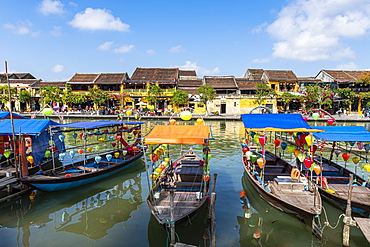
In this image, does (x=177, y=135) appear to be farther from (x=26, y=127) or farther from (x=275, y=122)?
(x=26, y=127)

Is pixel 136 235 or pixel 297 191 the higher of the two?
pixel 297 191

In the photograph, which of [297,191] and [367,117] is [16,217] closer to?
[297,191]

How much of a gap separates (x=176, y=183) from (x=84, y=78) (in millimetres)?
43769

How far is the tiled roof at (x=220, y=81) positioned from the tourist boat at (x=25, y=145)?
3576 centimetres

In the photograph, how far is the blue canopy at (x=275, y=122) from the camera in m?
10.6

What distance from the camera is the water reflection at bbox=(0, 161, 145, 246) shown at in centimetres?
893

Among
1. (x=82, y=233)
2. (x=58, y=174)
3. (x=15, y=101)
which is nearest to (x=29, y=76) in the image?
(x=15, y=101)

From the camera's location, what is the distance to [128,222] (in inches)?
364

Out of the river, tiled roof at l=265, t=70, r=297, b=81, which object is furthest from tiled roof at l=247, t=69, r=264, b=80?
the river

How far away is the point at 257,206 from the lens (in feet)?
34.5

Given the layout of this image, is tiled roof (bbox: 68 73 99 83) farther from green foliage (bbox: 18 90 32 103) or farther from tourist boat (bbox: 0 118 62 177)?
tourist boat (bbox: 0 118 62 177)

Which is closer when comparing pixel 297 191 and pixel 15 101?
pixel 297 191

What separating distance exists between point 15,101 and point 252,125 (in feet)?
171

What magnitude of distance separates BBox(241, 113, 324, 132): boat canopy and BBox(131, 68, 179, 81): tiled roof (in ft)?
119
